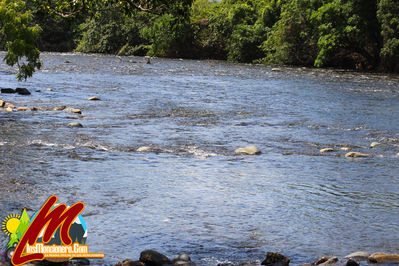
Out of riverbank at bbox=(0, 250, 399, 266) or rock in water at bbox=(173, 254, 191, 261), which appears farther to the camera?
rock in water at bbox=(173, 254, 191, 261)

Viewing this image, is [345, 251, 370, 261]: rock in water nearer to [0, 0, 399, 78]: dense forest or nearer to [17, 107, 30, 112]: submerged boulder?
[17, 107, 30, 112]: submerged boulder

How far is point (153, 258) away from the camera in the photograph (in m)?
5.74

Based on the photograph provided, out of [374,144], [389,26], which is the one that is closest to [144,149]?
[374,144]

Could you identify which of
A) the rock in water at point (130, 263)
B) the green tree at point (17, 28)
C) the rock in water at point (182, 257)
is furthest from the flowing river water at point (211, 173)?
the green tree at point (17, 28)

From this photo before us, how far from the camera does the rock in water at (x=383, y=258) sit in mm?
6031

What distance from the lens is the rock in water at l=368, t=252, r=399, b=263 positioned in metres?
6.03

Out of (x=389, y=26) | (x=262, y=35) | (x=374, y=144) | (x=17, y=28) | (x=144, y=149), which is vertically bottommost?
(x=144, y=149)

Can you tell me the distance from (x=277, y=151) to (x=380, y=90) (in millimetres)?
13938

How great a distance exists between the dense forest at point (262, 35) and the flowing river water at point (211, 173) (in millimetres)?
4252

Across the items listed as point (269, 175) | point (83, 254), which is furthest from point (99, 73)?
point (83, 254)

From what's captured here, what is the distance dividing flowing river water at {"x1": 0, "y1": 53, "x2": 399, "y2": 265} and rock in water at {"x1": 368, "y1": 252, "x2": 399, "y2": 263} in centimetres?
40

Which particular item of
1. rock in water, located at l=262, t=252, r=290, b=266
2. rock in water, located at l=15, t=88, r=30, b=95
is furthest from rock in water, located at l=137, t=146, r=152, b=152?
rock in water, located at l=15, t=88, r=30, b=95

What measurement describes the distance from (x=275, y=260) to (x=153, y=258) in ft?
3.92

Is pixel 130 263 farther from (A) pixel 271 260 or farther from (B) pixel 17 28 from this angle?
(B) pixel 17 28
